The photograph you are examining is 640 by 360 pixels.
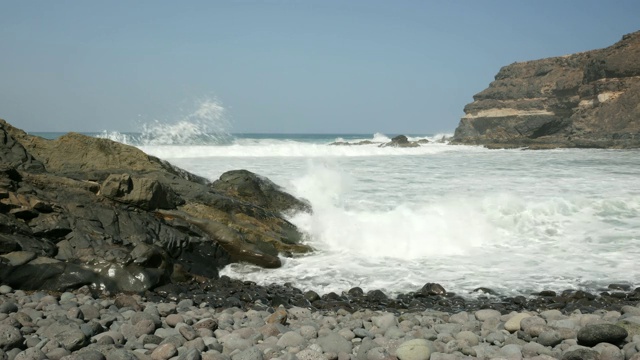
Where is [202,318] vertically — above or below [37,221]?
below

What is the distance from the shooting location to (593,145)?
126 feet

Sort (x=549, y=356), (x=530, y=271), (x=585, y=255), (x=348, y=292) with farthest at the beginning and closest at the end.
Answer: (x=585, y=255)
(x=530, y=271)
(x=348, y=292)
(x=549, y=356)

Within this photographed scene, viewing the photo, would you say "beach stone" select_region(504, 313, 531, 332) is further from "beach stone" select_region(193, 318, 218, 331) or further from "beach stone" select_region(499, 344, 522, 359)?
"beach stone" select_region(193, 318, 218, 331)

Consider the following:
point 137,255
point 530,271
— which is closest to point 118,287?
point 137,255

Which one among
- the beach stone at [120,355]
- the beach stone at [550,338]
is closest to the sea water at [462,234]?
the beach stone at [550,338]

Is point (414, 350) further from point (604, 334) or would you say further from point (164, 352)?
point (164, 352)

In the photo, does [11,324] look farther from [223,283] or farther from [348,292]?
[348,292]

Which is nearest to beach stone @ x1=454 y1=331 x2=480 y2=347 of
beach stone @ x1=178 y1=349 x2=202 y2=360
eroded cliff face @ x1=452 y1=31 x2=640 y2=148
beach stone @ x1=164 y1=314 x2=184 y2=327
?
beach stone @ x1=178 y1=349 x2=202 y2=360

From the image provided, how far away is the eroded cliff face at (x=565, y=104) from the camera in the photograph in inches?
1710

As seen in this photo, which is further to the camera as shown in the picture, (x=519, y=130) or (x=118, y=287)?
(x=519, y=130)

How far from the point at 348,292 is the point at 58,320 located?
3178 mm

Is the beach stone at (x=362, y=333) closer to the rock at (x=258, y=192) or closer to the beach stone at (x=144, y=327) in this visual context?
the beach stone at (x=144, y=327)

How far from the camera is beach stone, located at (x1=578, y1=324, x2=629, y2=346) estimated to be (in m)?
3.78

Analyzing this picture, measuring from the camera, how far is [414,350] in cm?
375
